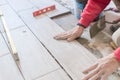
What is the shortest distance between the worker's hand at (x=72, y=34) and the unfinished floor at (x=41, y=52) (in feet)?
0.14

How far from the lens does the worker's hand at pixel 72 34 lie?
178 centimetres

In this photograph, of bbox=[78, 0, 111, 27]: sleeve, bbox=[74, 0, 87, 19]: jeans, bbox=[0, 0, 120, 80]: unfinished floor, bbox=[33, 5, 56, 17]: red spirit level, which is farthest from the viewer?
bbox=[33, 5, 56, 17]: red spirit level

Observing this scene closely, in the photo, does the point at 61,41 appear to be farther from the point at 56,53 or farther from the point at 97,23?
the point at 97,23

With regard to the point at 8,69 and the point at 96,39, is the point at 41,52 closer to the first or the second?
the point at 8,69

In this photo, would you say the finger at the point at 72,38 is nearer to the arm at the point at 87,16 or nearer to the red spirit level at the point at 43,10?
the arm at the point at 87,16

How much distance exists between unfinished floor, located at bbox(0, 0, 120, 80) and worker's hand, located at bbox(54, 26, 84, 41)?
0.04 metres

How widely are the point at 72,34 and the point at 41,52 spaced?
0.30 meters

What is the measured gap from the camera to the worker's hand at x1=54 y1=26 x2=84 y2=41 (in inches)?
69.9

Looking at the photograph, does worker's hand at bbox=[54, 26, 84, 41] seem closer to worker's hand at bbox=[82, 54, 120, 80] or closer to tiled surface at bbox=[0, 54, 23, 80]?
tiled surface at bbox=[0, 54, 23, 80]

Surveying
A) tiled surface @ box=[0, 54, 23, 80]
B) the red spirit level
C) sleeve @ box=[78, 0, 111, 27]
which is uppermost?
sleeve @ box=[78, 0, 111, 27]

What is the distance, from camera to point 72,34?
1810 millimetres

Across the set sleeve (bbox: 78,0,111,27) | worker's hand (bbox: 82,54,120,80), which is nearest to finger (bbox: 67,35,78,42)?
sleeve (bbox: 78,0,111,27)

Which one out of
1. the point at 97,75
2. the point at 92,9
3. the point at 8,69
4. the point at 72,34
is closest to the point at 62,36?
the point at 72,34

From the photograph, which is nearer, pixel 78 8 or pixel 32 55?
pixel 32 55
